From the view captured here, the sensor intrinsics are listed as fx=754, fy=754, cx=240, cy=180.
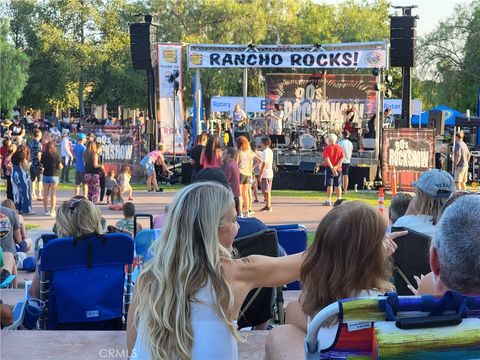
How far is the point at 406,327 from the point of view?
1.77 metres

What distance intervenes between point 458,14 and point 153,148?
97.1 feet

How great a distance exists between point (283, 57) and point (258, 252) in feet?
57.0

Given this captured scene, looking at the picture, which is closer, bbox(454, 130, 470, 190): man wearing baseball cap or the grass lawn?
the grass lawn

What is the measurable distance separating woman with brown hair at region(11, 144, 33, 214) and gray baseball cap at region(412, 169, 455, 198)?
9.97m

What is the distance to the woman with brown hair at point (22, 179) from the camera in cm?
1371

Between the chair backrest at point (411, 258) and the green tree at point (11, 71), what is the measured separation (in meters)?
49.1

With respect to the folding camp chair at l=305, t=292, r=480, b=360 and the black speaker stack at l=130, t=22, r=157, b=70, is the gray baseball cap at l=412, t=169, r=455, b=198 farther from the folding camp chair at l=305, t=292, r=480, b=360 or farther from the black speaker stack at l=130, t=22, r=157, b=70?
the black speaker stack at l=130, t=22, r=157, b=70

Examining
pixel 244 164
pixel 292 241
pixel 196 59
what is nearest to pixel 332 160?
pixel 244 164

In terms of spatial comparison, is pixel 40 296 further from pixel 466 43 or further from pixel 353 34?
pixel 353 34

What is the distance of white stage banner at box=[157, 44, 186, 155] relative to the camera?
21750 mm

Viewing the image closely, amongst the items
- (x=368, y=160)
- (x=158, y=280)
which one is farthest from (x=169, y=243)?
(x=368, y=160)

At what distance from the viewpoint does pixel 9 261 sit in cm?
662

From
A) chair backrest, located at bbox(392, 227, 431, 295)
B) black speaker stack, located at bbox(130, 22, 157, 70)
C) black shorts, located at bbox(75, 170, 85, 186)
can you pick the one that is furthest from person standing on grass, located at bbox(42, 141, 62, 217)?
chair backrest, located at bbox(392, 227, 431, 295)

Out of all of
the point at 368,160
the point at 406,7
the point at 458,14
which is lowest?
the point at 368,160
